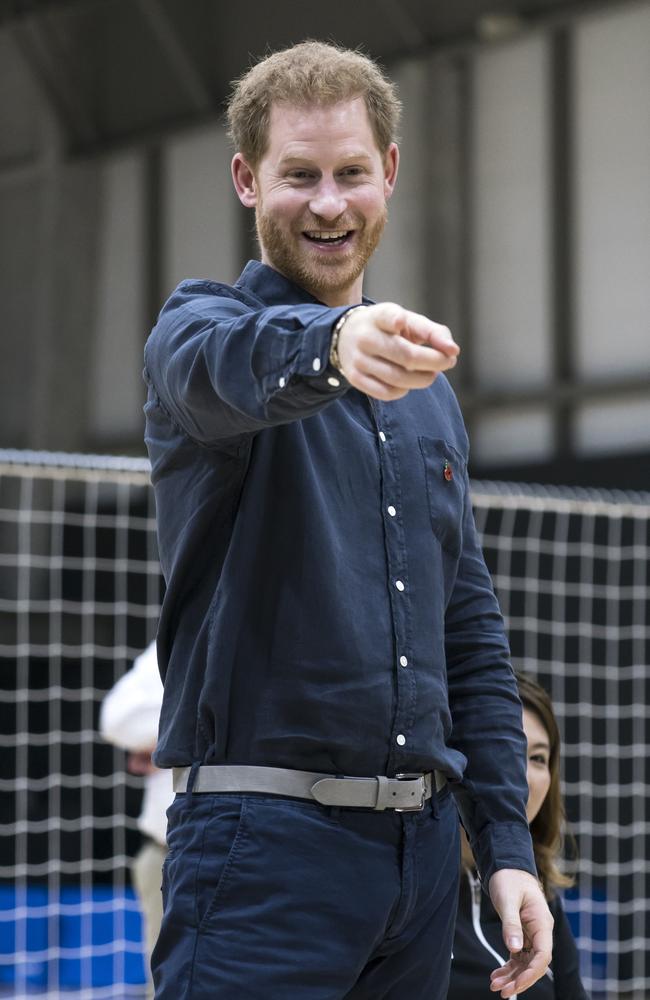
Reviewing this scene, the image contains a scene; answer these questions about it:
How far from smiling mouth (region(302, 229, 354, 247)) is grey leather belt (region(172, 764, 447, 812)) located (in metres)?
0.56

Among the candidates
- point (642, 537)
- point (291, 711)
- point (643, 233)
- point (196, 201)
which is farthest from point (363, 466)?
point (196, 201)

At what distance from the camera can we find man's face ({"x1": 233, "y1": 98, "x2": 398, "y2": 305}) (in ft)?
5.10

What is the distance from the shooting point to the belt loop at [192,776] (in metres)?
1.44

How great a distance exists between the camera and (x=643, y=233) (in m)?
7.97

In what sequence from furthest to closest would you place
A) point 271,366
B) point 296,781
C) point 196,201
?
point 196,201
point 296,781
point 271,366

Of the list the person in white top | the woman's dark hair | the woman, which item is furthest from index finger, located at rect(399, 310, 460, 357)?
the person in white top

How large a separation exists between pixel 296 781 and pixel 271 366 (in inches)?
16.6

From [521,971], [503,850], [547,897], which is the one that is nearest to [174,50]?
[547,897]

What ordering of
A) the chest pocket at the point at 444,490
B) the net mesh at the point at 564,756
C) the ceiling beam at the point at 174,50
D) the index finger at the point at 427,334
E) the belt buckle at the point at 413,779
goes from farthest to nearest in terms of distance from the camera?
the ceiling beam at the point at 174,50 < the net mesh at the point at 564,756 < the chest pocket at the point at 444,490 < the belt buckle at the point at 413,779 < the index finger at the point at 427,334

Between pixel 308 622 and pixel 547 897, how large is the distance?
1.14 metres

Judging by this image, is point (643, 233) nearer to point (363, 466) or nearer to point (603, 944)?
point (603, 944)

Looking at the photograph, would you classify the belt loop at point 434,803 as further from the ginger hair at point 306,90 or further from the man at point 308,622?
the ginger hair at point 306,90

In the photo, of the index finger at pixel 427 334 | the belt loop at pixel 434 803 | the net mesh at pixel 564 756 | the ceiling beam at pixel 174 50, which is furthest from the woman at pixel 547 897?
the ceiling beam at pixel 174 50

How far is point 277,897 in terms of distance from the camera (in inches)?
54.9
